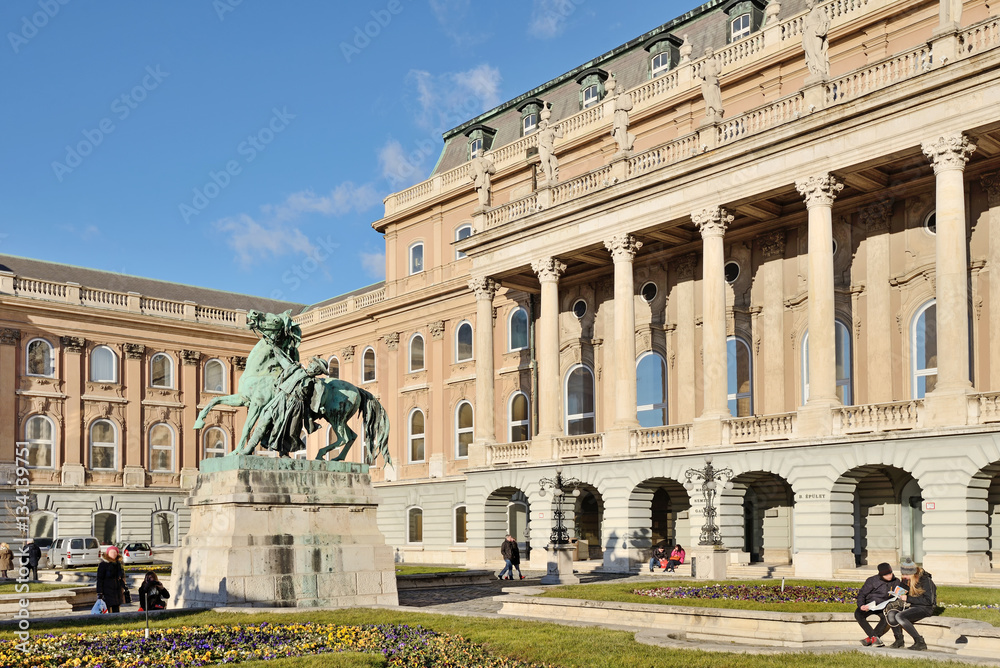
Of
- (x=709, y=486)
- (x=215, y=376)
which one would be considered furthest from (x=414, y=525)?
(x=709, y=486)

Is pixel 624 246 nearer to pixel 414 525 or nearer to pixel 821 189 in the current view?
pixel 821 189

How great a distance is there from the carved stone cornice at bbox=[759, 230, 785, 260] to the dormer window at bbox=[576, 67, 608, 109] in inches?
528

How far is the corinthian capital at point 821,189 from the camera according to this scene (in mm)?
36031

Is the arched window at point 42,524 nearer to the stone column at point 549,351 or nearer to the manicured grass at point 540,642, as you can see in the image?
the stone column at point 549,351

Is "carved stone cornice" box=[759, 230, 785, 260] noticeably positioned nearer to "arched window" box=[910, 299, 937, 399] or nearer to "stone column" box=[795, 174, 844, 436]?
"stone column" box=[795, 174, 844, 436]

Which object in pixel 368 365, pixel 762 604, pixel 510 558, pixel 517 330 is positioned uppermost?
pixel 517 330

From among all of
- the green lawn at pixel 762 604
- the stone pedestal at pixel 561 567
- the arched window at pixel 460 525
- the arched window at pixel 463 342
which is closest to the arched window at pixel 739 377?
the stone pedestal at pixel 561 567

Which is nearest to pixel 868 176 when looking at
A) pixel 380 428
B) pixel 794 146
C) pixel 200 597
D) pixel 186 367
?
pixel 794 146

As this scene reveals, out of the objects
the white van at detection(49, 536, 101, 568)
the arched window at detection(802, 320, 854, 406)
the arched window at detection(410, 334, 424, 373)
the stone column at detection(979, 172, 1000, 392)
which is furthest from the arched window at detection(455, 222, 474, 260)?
the stone column at detection(979, 172, 1000, 392)

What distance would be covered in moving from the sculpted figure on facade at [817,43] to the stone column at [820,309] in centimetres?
358

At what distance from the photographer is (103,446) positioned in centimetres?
6312

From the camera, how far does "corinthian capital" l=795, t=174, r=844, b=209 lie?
36.0m

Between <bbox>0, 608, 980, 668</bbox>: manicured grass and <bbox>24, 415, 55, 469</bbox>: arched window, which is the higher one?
<bbox>24, 415, 55, 469</bbox>: arched window

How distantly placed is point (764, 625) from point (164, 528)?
53043 mm
